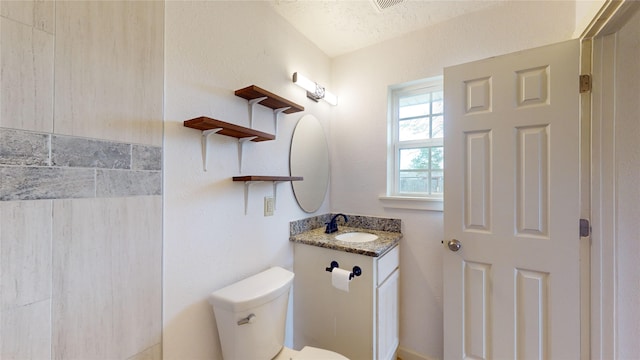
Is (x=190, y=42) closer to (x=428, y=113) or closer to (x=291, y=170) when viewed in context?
(x=291, y=170)

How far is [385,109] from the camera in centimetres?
192

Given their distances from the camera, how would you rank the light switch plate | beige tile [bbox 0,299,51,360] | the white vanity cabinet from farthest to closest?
the light switch plate, the white vanity cabinet, beige tile [bbox 0,299,51,360]

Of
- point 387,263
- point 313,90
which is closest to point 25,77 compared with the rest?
point 313,90

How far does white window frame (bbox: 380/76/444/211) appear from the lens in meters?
1.77

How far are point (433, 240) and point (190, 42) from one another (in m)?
1.84

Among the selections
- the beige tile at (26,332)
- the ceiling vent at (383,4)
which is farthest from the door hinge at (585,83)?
the beige tile at (26,332)

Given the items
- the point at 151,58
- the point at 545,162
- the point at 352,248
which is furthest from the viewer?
the point at 352,248

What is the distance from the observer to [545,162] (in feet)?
A: 4.05

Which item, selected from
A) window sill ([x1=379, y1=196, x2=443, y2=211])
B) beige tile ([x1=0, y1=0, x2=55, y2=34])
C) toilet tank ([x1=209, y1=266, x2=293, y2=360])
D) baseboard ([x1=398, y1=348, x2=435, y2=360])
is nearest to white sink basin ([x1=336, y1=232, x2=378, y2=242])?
window sill ([x1=379, y1=196, x2=443, y2=211])

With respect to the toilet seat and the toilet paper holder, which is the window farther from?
the toilet seat

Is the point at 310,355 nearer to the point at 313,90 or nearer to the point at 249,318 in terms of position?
the point at 249,318

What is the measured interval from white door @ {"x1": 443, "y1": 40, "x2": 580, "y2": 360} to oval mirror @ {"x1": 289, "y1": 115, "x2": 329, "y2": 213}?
922 mm

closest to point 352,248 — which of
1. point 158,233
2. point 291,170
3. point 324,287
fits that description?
point 324,287

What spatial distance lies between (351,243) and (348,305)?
354 mm
